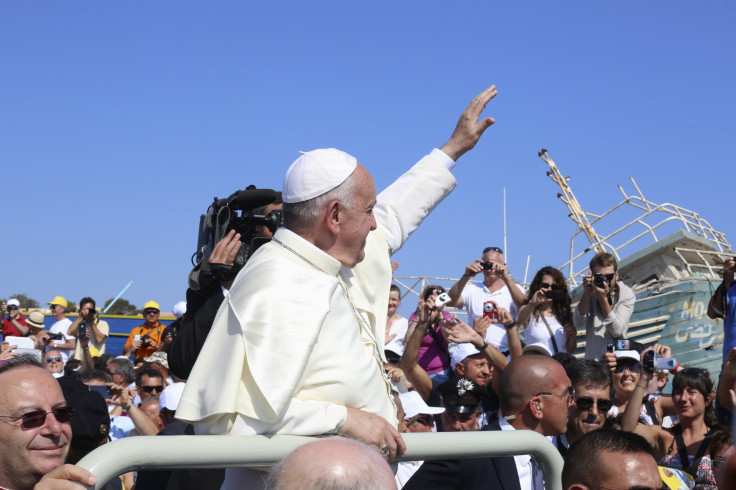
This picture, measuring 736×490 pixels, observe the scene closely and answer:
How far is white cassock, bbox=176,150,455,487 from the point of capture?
8.13 ft

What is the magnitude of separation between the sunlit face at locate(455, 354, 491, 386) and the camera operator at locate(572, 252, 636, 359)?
85 centimetres

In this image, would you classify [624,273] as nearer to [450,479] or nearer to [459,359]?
[459,359]

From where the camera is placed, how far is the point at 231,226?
3.44m

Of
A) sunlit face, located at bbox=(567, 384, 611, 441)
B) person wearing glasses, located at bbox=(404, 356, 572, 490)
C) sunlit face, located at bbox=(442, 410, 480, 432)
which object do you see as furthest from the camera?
sunlit face, located at bbox=(442, 410, 480, 432)

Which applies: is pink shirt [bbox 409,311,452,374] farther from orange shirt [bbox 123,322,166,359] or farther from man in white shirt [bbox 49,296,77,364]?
man in white shirt [bbox 49,296,77,364]

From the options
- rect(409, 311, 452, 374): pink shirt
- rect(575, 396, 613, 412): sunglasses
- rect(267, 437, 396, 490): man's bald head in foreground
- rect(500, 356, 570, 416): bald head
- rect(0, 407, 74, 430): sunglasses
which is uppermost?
rect(409, 311, 452, 374): pink shirt

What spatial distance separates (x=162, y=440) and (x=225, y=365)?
482 mm

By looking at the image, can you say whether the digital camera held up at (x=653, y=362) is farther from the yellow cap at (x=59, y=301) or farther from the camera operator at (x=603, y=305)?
the yellow cap at (x=59, y=301)

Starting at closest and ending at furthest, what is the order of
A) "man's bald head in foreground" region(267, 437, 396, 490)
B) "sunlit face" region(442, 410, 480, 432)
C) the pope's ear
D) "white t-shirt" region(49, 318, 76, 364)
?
"man's bald head in foreground" region(267, 437, 396, 490) < the pope's ear < "sunlit face" region(442, 410, 480, 432) < "white t-shirt" region(49, 318, 76, 364)

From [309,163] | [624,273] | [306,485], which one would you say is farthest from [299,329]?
[624,273]

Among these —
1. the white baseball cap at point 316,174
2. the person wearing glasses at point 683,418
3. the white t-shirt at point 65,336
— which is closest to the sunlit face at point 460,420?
the person wearing glasses at point 683,418

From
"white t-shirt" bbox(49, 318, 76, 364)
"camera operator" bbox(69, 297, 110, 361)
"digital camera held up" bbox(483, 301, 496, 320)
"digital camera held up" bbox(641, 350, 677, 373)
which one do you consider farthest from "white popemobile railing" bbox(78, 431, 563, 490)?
"white t-shirt" bbox(49, 318, 76, 364)

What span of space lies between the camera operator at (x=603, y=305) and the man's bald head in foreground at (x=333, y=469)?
5315 millimetres

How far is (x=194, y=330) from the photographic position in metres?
3.23
